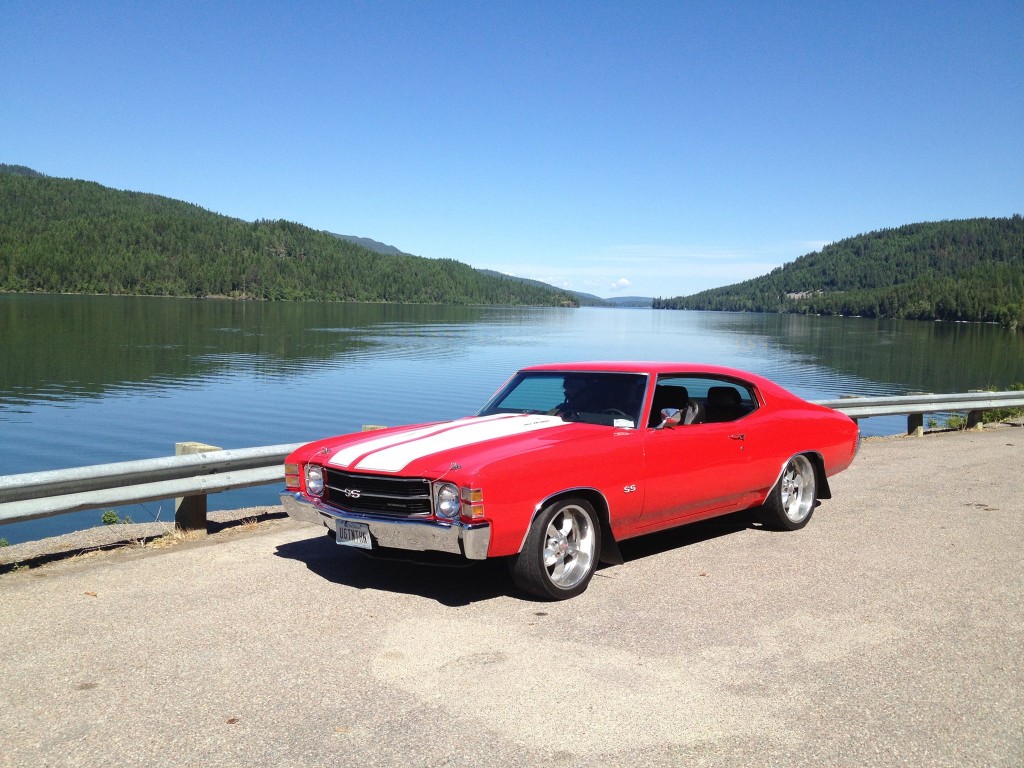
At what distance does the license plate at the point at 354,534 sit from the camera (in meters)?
5.41

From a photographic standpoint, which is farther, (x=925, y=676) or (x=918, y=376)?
(x=918, y=376)

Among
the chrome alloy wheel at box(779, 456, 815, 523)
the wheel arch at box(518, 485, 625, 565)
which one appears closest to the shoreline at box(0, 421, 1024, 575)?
the wheel arch at box(518, 485, 625, 565)

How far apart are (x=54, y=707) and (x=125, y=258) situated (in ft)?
632

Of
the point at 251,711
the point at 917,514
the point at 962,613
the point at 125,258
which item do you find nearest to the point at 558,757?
the point at 251,711

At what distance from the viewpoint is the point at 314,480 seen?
591 centimetres

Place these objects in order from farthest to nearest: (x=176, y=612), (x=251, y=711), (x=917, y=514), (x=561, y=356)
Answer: (x=561, y=356)
(x=917, y=514)
(x=176, y=612)
(x=251, y=711)

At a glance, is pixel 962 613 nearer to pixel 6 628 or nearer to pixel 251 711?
pixel 251 711

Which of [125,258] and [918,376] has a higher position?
[125,258]

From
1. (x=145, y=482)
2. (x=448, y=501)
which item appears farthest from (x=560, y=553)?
(x=145, y=482)

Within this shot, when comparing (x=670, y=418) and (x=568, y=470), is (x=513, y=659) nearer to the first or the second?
(x=568, y=470)

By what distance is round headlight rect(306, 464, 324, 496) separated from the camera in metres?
5.88

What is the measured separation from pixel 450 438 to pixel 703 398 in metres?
2.41

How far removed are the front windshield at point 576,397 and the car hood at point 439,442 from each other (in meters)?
0.20

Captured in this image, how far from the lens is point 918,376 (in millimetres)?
44344
